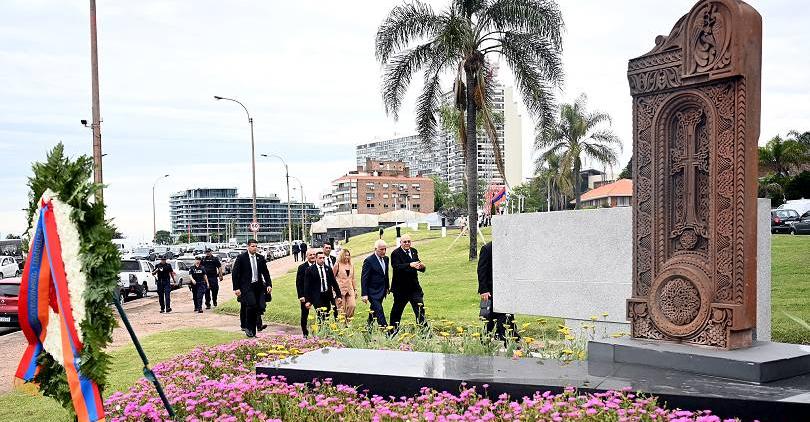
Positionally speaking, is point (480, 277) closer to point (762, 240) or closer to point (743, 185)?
point (762, 240)

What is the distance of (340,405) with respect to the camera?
5656mm

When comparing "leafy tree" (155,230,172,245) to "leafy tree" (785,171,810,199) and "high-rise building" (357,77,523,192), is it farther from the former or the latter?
"leafy tree" (785,171,810,199)

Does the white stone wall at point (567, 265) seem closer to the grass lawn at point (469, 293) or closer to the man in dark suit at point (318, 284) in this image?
the grass lawn at point (469, 293)

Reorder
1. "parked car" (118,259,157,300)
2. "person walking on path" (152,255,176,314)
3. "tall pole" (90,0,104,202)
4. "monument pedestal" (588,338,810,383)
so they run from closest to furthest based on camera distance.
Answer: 1. "monument pedestal" (588,338,810,383)
2. "tall pole" (90,0,104,202)
3. "person walking on path" (152,255,176,314)
4. "parked car" (118,259,157,300)

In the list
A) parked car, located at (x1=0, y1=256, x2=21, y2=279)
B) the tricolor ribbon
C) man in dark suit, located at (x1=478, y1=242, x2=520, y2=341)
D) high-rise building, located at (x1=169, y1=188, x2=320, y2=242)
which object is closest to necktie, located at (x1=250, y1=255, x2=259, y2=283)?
man in dark suit, located at (x1=478, y1=242, x2=520, y2=341)

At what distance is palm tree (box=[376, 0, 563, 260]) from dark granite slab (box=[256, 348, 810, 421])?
52.5 ft

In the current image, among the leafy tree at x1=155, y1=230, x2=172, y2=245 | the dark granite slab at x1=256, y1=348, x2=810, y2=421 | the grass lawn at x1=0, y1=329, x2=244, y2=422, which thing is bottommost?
the leafy tree at x1=155, y1=230, x2=172, y2=245

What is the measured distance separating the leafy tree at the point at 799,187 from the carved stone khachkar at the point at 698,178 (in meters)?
52.2

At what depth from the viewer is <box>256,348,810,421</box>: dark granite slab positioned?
5062 millimetres

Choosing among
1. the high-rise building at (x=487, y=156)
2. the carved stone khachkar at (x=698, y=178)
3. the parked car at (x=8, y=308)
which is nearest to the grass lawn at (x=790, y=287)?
the carved stone khachkar at (x=698, y=178)

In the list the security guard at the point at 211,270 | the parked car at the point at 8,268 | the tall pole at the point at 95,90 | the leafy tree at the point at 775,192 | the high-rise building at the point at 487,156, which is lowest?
the parked car at the point at 8,268

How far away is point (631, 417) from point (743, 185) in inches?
99.9

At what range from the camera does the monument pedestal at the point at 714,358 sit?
5664 millimetres

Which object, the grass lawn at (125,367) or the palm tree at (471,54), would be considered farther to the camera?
the palm tree at (471,54)
